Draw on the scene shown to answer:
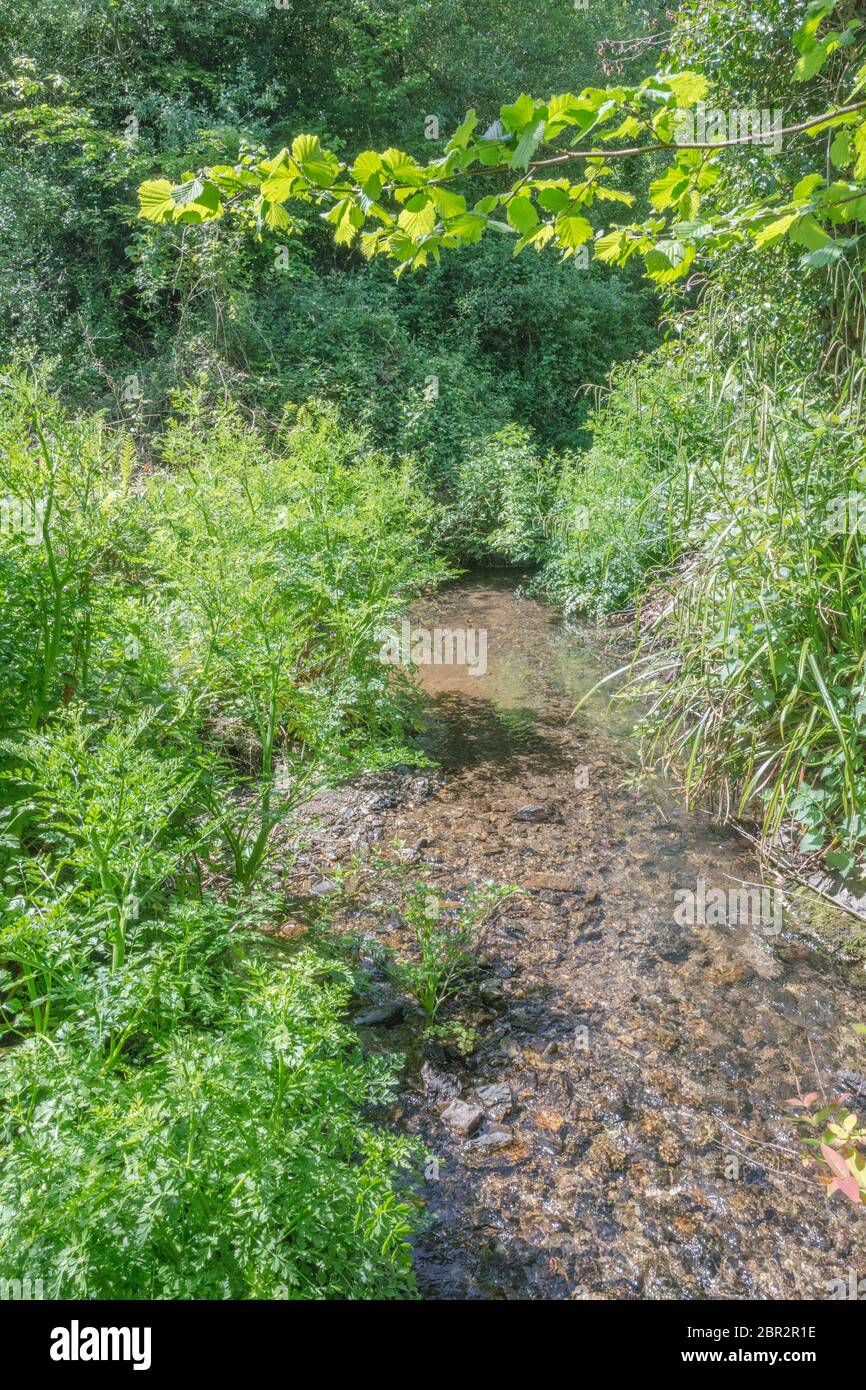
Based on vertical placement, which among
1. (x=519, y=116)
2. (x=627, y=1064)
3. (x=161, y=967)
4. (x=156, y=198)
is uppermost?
(x=519, y=116)

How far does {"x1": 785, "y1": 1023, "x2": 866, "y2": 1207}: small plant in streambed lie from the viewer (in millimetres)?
1638

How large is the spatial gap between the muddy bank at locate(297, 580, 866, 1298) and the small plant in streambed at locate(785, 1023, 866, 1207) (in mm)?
57

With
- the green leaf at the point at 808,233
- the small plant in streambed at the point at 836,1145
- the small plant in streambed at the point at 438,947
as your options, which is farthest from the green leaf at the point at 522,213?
the small plant in streambed at the point at 438,947

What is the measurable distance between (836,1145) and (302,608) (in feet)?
9.10

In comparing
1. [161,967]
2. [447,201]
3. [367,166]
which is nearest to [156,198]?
[367,166]

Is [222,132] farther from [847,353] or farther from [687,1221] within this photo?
[687,1221]

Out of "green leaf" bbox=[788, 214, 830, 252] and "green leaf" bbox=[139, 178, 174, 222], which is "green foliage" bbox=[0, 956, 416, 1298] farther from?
"green leaf" bbox=[788, 214, 830, 252]

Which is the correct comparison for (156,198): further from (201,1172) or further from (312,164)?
(201,1172)

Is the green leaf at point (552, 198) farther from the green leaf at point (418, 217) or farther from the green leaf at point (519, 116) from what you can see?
the green leaf at point (418, 217)

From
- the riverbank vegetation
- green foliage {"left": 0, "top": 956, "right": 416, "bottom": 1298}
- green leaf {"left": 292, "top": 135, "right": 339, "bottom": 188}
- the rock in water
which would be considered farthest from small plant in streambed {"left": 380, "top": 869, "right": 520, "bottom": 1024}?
green leaf {"left": 292, "top": 135, "right": 339, "bottom": 188}

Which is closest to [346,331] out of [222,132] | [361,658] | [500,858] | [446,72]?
[222,132]

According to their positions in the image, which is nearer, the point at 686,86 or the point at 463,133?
the point at 463,133

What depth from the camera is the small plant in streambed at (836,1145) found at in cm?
164

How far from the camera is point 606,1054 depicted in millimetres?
2561
